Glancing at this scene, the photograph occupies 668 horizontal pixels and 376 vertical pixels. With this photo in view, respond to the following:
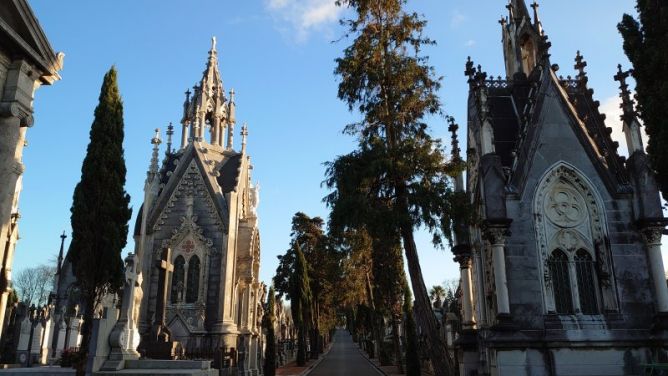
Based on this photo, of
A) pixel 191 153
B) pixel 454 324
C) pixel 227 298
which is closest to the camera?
pixel 454 324

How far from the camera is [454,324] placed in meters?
22.3

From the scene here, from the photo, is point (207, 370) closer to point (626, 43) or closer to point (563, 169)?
point (563, 169)

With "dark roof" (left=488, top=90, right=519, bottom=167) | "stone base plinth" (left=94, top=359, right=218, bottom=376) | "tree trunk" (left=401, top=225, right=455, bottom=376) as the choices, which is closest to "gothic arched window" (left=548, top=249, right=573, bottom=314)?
"dark roof" (left=488, top=90, right=519, bottom=167)

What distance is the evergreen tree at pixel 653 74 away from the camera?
15.7 meters

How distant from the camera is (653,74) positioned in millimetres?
16297

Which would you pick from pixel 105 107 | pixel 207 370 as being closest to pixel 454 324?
pixel 207 370

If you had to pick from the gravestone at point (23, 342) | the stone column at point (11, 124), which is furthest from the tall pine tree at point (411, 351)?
the gravestone at point (23, 342)

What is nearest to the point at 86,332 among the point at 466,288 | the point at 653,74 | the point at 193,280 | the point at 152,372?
the point at 152,372

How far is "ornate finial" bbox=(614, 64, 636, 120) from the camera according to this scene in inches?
585

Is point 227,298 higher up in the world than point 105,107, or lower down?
lower down

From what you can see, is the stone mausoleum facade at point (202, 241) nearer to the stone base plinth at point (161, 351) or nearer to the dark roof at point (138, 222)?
the dark roof at point (138, 222)

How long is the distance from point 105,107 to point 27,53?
9027 millimetres

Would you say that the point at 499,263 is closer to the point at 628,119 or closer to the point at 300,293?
the point at 628,119

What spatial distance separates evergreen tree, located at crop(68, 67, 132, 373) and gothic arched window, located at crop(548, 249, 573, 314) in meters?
14.4
